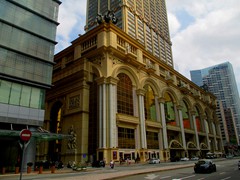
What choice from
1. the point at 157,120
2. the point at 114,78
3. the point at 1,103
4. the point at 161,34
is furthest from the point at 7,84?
the point at 161,34

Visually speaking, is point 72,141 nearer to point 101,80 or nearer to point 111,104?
point 111,104

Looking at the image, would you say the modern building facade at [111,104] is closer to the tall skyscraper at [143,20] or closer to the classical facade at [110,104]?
the classical facade at [110,104]

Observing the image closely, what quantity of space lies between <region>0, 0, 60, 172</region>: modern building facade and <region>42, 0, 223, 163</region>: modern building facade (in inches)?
472

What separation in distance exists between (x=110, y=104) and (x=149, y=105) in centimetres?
1628

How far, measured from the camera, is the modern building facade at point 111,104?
129 feet

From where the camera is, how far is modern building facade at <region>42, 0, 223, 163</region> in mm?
39375

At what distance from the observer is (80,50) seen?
50.0 metres

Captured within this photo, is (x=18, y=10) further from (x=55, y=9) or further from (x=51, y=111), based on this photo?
(x=51, y=111)

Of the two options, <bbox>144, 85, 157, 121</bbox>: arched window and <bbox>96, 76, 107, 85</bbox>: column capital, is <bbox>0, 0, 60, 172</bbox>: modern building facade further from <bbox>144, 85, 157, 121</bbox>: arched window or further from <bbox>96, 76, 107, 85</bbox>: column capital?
<bbox>144, 85, 157, 121</bbox>: arched window

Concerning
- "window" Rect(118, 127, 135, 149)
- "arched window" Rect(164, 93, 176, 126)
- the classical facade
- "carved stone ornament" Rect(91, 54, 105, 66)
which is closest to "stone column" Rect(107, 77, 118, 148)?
the classical facade

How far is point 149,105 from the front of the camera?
2055 inches

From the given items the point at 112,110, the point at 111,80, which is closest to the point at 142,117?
the point at 112,110

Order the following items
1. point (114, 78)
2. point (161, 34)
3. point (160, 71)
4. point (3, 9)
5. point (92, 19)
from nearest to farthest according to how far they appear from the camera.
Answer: point (3, 9)
point (114, 78)
point (160, 71)
point (92, 19)
point (161, 34)

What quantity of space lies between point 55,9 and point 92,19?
288ft
